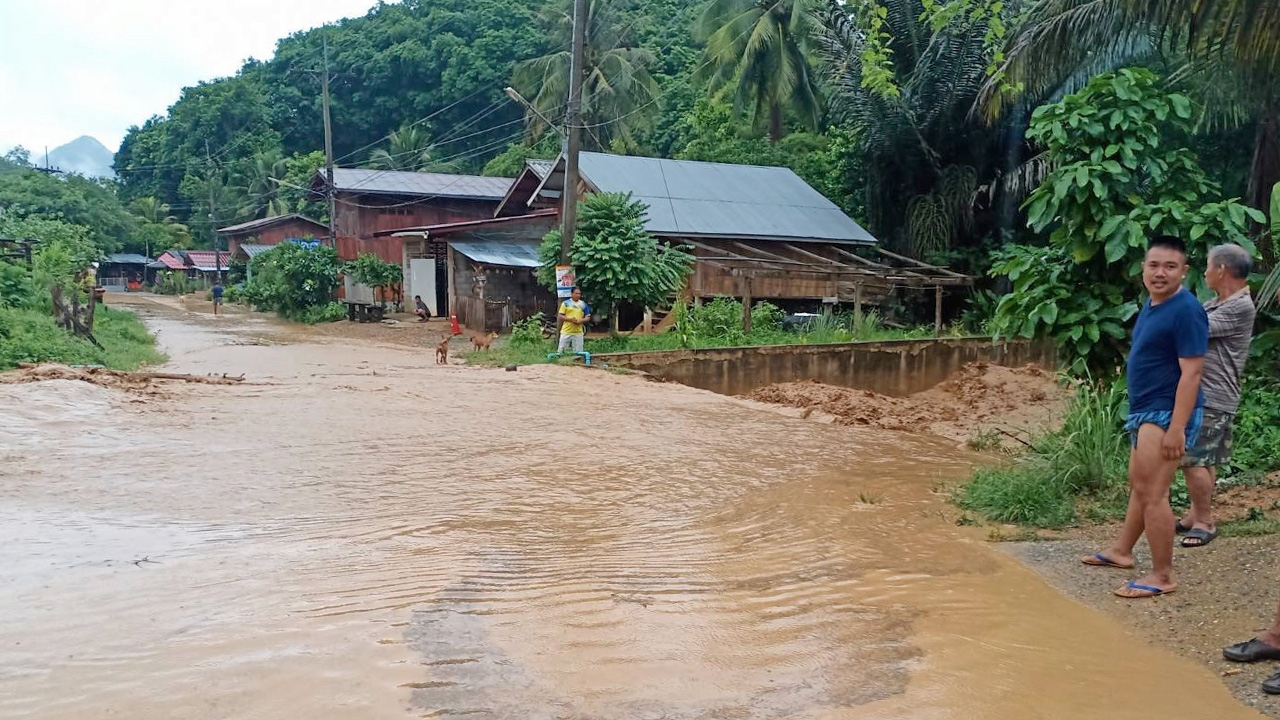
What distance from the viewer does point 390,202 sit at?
3616cm

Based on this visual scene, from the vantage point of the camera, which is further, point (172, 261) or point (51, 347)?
point (172, 261)

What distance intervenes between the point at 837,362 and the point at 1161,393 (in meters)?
12.1

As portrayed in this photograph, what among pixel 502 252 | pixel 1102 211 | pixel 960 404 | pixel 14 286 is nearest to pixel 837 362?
pixel 960 404

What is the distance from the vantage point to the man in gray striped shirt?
4.82 metres

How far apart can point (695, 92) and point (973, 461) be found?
1303 inches

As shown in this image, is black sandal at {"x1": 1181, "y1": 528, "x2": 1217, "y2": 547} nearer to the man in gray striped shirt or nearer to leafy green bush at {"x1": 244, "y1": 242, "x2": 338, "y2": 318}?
the man in gray striped shirt

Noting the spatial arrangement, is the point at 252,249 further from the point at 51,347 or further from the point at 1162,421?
the point at 1162,421

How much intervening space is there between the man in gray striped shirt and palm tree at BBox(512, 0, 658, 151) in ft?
105

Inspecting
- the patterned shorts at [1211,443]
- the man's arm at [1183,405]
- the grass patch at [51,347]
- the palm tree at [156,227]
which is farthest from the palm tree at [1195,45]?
the palm tree at [156,227]

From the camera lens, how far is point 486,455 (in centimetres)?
812

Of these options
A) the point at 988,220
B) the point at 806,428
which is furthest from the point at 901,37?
the point at 806,428

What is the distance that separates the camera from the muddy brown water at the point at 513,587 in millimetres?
3289

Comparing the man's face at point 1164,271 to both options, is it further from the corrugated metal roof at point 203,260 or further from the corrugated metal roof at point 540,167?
the corrugated metal roof at point 203,260

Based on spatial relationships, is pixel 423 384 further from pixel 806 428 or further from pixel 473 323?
pixel 473 323
